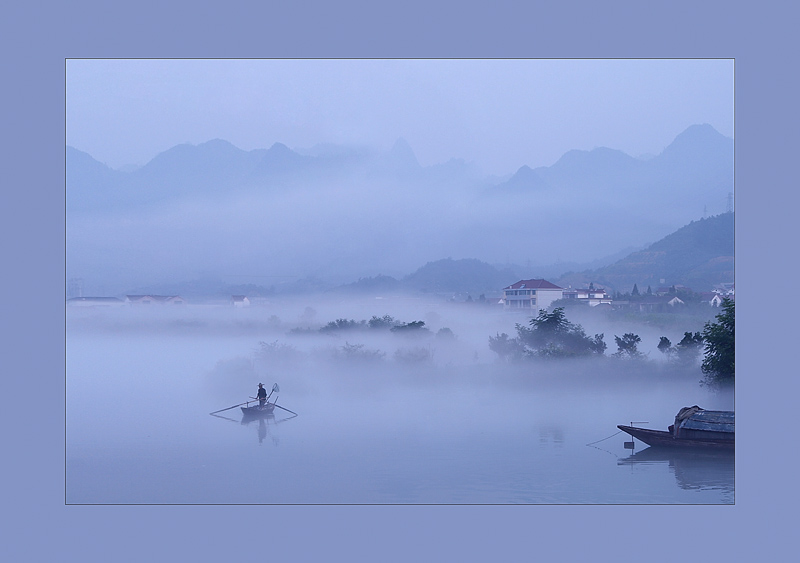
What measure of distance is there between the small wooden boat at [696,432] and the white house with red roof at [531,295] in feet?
4.88

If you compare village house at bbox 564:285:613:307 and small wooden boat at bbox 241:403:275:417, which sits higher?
village house at bbox 564:285:613:307

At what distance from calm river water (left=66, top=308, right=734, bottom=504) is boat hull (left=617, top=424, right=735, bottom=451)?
0.11 m

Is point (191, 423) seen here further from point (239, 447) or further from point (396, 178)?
point (396, 178)

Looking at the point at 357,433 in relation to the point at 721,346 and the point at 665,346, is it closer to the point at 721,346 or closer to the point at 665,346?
the point at 665,346

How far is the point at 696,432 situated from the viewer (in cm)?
791

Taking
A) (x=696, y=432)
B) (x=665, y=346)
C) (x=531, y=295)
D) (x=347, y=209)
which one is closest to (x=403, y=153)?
(x=347, y=209)

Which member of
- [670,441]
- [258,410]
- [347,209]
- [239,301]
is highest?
[347,209]

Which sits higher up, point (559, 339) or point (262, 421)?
point (559, 339)

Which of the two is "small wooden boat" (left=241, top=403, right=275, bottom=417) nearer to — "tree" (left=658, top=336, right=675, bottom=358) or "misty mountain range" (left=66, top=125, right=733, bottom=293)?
"misty mountain range" (left=66, top=125, right=733, bottom=293)

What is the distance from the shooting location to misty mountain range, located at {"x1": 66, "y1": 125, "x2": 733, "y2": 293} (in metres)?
8.27

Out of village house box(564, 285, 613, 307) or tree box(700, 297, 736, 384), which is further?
village house box(564, 285, 613, 307)

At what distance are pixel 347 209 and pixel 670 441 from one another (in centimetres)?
400

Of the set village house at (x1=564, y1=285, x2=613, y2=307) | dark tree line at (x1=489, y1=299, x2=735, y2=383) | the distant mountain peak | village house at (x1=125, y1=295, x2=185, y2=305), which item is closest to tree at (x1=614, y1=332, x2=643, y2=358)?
dark tree line at (x1=489, y1=299, x2=735, y2=383)

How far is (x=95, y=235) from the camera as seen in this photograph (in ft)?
27.1
